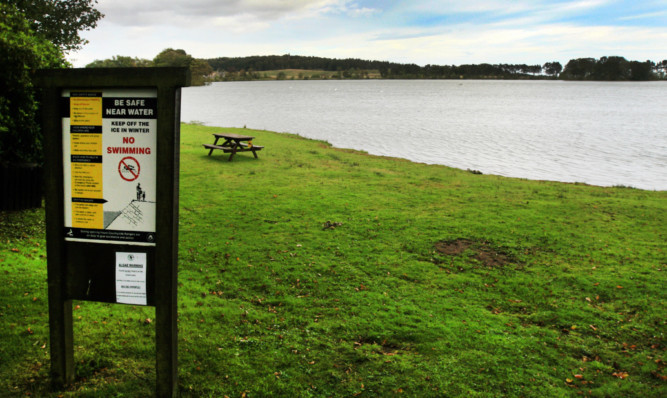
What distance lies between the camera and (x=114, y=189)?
3.76m

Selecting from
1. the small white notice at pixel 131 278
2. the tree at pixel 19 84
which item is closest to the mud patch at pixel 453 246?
the small white notice at pixel 131 278

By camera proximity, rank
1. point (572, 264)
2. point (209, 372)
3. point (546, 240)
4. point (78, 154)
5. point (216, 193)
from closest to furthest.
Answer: point (78, 154) → point (209, 372) → point (572, 264) → point (546, 240) → point (216, 193)

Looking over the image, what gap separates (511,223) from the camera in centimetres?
1159

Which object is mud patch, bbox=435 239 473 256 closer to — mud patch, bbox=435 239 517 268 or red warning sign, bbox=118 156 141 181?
mud patch, bbox=435 239 517 268

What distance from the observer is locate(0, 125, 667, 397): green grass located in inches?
185

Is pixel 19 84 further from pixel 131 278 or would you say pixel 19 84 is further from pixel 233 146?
pixel 233 146

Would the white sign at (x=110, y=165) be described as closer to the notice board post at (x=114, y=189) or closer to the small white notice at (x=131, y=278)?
the notice board post at (x=114, y=189)

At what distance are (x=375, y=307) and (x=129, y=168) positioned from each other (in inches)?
158

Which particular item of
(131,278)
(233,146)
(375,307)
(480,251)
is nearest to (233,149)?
(233,146)

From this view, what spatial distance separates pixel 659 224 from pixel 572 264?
5690 millimetres

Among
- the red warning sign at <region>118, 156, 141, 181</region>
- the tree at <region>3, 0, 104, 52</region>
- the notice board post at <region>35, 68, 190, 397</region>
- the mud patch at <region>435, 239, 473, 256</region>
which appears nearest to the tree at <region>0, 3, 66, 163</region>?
the notice board post at <region>35, 68, 190, 397</region>

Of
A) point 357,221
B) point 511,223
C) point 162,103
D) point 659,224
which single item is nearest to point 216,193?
point 357,221

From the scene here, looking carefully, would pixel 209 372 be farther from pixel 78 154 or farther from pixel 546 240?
pixel 546 240

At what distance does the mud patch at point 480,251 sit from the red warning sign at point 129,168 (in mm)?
6781
